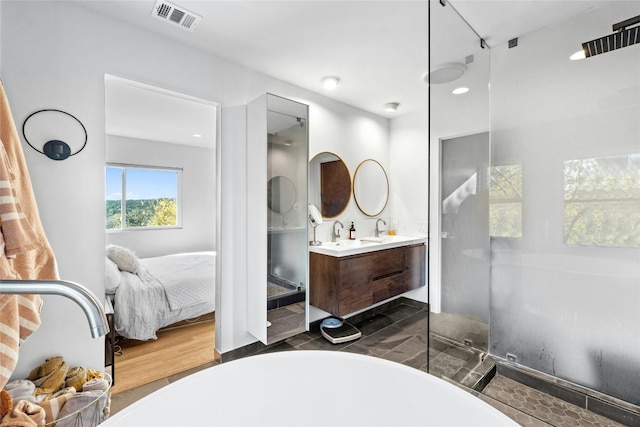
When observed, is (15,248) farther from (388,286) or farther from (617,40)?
(617,40)

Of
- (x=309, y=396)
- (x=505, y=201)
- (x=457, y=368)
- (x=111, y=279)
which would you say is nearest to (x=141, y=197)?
(x=111, y=279)

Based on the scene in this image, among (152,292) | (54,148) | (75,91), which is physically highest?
(75,91)

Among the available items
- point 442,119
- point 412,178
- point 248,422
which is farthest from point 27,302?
point 412,178

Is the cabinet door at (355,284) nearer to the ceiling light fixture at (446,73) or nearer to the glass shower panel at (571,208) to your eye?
the glass shower panel at (571,208)

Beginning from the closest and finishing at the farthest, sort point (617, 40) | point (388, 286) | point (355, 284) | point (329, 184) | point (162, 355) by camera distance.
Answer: point (617, 40) < point (162, 355) < point (355, 284) < point (388, 286) < point (329, 184)

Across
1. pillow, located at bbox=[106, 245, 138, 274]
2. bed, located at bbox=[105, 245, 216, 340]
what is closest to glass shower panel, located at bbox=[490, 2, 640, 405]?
bed, located at bbox=[105, 245, 216, 340]

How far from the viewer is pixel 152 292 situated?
2.70 metres

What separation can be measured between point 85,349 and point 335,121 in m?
2.83

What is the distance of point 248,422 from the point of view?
109cm

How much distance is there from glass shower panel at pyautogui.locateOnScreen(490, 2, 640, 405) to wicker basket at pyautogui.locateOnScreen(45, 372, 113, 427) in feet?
8.50

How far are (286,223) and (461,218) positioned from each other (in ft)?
4.54

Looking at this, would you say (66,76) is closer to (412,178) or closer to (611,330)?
(412,178)

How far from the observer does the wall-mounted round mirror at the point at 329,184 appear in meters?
3.05

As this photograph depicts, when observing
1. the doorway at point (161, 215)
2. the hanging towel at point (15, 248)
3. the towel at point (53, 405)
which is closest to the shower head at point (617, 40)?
the doorway at point (161, 215)
